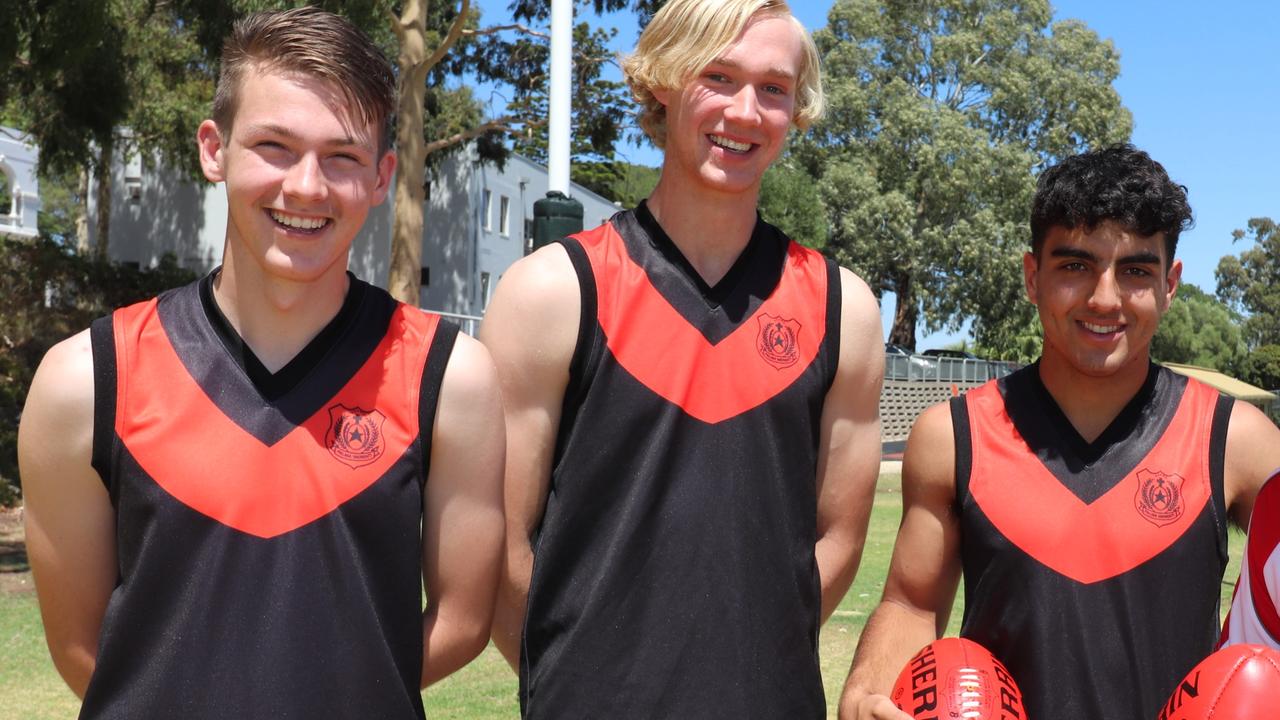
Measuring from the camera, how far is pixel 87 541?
248cm

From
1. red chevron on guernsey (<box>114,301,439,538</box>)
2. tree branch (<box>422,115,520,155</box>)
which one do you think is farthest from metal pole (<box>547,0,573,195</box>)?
tree branch (<box>422,115,520,155</box>)

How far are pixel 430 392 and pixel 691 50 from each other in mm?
1035

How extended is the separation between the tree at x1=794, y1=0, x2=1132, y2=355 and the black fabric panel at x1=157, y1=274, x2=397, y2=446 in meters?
38.5

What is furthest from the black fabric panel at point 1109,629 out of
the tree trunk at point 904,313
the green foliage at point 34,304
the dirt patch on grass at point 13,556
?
the tree trunk at point 904,313

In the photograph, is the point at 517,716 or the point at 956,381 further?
the point at 956,381

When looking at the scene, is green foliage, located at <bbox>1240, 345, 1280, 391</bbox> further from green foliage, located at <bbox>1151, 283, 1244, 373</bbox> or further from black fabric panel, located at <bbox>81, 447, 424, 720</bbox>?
black fabric panel, located at <bbox>81, 447, 424, 720</bbox>

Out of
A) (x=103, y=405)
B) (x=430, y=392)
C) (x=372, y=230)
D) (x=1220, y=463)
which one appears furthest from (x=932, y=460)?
(x=372, y=230)

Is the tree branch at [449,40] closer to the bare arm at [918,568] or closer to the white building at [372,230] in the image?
the white building at [372,230]

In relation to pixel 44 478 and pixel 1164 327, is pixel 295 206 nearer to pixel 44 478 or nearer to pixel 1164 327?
pixel 44 478

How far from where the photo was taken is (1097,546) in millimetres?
2996

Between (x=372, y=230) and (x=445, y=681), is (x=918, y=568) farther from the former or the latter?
(x=372, y=230)

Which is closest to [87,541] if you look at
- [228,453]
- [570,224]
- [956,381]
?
[228,453]

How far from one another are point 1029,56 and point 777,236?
137 feet

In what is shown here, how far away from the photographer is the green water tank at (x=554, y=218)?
988 cm
